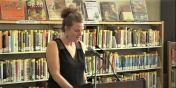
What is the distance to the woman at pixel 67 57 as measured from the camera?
2.66m

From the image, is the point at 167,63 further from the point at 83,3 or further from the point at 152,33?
the point at 83,3

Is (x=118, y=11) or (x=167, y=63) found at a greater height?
(x=118, y=11)

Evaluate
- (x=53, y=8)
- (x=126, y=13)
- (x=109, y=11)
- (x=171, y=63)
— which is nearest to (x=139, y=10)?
(x=126, y=13)

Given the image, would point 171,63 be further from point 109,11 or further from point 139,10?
point 109,11

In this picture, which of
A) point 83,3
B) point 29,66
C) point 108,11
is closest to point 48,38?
point 29,66

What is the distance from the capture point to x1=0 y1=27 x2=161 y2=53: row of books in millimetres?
3916

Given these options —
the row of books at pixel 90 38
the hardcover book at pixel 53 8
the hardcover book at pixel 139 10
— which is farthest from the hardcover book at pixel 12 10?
the hardcover book at pixel 139 10

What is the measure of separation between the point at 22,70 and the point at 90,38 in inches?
41.3

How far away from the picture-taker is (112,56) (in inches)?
189

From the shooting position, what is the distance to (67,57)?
278cm

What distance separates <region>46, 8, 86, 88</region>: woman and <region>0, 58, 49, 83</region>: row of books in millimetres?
1293

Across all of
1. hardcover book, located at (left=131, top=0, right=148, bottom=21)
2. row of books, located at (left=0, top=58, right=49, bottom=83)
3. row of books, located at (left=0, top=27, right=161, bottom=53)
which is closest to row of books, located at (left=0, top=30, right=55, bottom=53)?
row of books, located at (left=0, top=27, right=161, bottom=53)

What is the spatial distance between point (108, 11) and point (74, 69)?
2.23 meters

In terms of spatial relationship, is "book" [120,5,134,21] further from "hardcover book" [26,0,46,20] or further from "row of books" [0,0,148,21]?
"hardcover book" [26,0,46,20]
